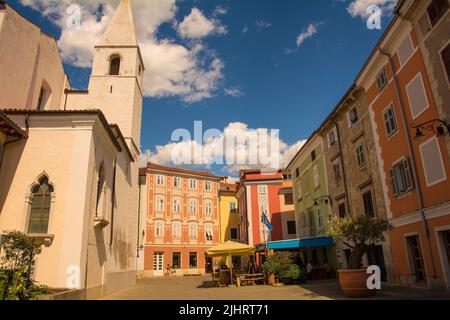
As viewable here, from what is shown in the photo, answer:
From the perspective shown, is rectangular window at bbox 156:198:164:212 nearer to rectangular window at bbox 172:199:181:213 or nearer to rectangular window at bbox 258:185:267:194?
rectangular window at bbox 172:199:181:213

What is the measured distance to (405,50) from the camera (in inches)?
543

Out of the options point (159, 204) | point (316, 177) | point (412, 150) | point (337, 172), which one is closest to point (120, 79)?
point (316, 177)

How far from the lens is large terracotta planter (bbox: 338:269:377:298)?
36.9 feet

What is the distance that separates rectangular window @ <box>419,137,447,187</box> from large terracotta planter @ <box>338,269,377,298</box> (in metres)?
4.27

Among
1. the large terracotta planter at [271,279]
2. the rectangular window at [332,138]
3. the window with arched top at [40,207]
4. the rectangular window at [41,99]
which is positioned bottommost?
the large terracotta planter at [271,279]

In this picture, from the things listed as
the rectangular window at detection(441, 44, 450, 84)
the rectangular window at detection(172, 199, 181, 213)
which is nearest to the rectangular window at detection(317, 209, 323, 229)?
the rectangular window at detection(441, 44, 450, 84)

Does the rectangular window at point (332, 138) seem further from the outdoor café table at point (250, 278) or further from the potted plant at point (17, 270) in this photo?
the potted plant at point (17, 270)

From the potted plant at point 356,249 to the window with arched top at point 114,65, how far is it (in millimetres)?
22306

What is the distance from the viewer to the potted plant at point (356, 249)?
11.3 m

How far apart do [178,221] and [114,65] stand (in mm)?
24924

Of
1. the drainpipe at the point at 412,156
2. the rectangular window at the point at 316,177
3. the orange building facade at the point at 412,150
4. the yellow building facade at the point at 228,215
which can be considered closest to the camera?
the orange building facade at the point at 412,150

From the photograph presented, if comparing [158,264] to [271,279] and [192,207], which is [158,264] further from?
[271,279]

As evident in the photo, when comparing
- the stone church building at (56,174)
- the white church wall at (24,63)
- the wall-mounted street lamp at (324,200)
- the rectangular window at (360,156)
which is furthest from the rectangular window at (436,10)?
the white church wall at (24,63)

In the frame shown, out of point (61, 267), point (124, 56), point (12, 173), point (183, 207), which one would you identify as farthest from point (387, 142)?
point (183, 207)
